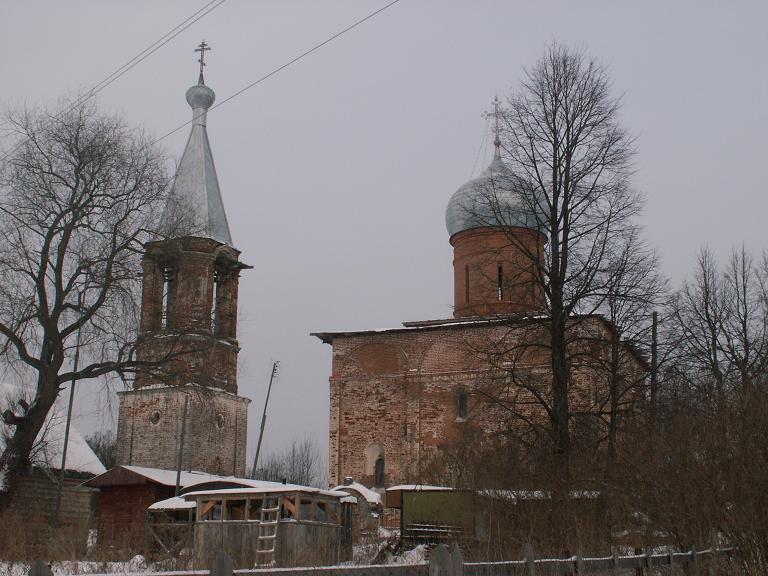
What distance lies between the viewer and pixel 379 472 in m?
27.5

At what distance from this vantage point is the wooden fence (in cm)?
453

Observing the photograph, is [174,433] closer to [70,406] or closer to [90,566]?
[70,406]

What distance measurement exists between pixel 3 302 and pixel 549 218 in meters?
9.62

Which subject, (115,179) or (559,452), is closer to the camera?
(559,452)

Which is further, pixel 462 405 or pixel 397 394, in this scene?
pixel 397 394

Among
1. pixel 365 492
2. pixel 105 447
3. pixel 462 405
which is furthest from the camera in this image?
pixel 105 447

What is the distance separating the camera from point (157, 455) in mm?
31344

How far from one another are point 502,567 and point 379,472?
69.8 feet

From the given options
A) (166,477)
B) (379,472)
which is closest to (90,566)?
(166,477)

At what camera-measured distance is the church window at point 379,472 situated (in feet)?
89.5

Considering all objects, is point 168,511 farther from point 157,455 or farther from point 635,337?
point 157,455

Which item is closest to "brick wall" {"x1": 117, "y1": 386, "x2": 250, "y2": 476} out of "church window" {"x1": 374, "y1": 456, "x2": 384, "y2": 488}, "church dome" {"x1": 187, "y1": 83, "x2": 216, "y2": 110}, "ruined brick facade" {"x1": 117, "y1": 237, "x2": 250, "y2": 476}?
"ruined brick facade" {"x1": 117, "y1": 237, "x2": 250, "y2": 476}

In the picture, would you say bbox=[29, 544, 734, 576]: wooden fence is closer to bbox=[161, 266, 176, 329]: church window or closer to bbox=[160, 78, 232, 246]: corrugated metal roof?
bbox=[161, 266, 176, 329]: church window

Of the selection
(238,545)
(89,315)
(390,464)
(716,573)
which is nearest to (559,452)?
(238,545)
